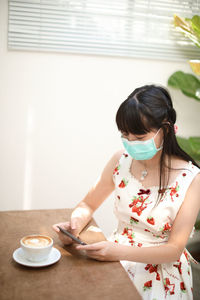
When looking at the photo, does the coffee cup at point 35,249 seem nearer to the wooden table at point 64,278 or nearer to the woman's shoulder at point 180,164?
the wooden table at point 64,278

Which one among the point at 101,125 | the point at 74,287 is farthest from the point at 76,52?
the point at 74,287

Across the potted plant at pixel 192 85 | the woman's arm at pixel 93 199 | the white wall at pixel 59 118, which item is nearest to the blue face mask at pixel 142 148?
the woman's arm at pixel 93 199

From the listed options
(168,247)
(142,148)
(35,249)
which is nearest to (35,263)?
(35,249)

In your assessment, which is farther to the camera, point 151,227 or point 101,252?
point 151,227

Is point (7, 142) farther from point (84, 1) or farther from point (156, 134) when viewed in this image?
point (156, 134)

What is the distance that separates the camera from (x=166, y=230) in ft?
4.66

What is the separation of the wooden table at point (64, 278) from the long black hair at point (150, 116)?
0.44 metres

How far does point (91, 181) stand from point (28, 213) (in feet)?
3.80

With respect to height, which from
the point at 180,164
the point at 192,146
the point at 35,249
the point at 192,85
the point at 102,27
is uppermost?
the point at 102,27

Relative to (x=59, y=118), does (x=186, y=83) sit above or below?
above

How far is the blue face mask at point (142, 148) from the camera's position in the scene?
1395 millimetres

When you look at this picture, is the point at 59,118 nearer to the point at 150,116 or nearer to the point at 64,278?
the point at 150,116

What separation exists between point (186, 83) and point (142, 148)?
134 centimetres

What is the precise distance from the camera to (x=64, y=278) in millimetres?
1039
